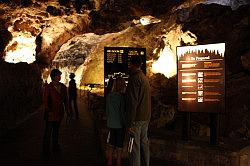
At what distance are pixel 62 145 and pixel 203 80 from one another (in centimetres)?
405

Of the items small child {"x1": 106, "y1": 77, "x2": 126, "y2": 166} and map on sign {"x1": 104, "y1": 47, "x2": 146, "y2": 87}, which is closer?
small child {"x1": 106, "y1": 77, "x2": 126, "y2": 166}

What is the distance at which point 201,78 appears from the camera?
6.93 meters

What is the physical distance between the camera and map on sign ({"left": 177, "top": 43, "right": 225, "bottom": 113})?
264 inches

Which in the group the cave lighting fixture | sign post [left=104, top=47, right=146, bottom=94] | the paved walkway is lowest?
the paved walkway

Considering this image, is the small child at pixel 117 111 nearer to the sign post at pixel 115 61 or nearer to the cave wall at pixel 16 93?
the cave wall at pixel 16 93

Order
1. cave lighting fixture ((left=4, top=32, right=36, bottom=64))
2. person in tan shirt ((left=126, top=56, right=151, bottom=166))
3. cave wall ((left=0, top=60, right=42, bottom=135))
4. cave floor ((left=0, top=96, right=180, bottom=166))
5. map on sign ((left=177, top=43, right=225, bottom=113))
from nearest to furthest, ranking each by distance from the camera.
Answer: person in tan shirt ((left=126, top=56, right=151, bottom=166)), map on sign ((left=177, top=43, right=225, bottom=113)), cave floor ((left=0, top=96, right=180, bottom=166)), cave wall ((left=0, top=60, right=42, bottom=135)), cave lighting fixture ((left=4, top=32, right=36, bottom=64))

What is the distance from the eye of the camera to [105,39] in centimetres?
3056

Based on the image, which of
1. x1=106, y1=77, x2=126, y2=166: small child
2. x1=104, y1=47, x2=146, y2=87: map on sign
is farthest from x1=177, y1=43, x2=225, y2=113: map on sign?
x1=104, y1=47, x2=146, y2=87: map on sign

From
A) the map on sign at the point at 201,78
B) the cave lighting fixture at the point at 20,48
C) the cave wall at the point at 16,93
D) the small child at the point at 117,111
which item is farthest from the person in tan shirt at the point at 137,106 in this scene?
the cave lighting fixture at the point at 20,48

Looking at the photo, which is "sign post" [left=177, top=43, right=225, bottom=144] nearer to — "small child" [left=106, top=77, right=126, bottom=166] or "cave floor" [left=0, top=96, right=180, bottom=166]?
"cave floor" [left=0, top=96, right=180, bottom=166]

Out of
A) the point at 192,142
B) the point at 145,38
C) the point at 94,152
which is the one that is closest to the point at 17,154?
the point at 94,152

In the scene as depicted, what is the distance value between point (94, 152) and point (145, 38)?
66.4 ft

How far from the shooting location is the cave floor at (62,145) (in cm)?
719

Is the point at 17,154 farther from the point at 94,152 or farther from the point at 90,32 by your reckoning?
the point at 90,32
